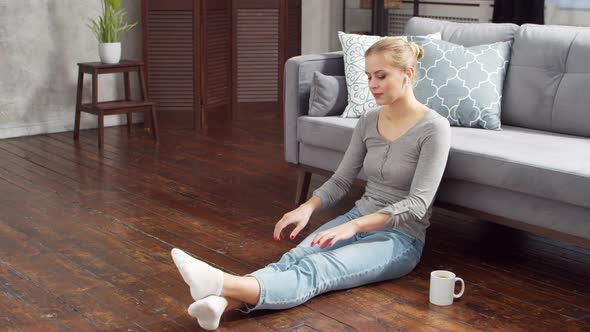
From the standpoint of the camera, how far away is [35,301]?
259 cm

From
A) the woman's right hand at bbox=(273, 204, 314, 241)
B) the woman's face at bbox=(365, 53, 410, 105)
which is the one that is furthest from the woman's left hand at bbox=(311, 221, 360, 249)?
the woman's face at bbox=(365, 53, 410, 105)

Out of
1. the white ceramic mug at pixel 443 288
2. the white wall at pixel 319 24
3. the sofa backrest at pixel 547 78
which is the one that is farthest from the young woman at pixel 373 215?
the white wall at pixel 319 24

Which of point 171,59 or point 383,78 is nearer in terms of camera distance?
point 383,78

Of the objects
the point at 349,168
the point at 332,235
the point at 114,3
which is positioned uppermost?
the point at 114,3

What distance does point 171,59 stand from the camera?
5.43m

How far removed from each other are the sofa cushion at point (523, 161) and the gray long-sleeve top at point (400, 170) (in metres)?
0.25

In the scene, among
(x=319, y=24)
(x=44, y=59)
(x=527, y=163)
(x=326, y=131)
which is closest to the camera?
(x=527, y=163)

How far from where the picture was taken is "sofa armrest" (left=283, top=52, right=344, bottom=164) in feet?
11.9

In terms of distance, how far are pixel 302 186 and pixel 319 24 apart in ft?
7.67

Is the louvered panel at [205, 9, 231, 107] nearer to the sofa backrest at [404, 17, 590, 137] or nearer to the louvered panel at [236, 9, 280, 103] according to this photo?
the louvered panel at [236, 9, 280, 103]

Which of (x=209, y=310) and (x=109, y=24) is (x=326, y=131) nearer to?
(x=209, y=310)

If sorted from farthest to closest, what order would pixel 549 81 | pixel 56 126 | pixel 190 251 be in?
pixel 56 126 → pixel 549 81 → pixel 190 251

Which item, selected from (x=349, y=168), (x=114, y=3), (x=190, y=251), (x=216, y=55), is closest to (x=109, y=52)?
(x=114, y=3)

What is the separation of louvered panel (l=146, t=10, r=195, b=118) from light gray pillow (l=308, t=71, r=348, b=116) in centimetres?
193
